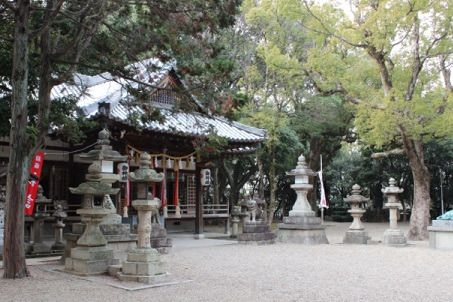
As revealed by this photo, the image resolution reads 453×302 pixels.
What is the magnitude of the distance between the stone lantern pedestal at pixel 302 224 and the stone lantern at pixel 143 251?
808 centimetres

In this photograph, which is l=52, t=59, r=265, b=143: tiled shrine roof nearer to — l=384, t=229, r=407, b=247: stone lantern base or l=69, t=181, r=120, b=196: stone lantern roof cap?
l=69, t=181, r=120, b=196: stone lantern roof cap

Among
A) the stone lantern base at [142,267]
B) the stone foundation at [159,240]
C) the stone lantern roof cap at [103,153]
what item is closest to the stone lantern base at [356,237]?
the stone foundation at [159,240]

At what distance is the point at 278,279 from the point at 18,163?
Answer: 498 centimetres

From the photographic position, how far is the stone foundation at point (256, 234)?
1533 centimetres

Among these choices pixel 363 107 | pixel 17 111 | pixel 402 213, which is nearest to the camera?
pixel 17 111

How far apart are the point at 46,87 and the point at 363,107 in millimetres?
11092

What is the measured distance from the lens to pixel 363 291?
743 centimetres

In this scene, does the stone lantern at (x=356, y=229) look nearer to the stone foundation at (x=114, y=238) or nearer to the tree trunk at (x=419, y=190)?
the tree trunk at (x=419, y=190)

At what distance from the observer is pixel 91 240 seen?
9.12 m

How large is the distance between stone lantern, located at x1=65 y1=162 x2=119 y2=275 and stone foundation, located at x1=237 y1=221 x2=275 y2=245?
6.74 meters

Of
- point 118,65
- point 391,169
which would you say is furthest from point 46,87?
point 391,169

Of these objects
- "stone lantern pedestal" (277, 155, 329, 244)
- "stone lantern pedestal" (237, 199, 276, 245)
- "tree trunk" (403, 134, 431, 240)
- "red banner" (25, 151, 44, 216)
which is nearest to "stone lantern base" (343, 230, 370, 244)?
"stone lantern pedestal" (277, 155, 329, 244)

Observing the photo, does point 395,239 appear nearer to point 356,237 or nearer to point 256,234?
point 356,237

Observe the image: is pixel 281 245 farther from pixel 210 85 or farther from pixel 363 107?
pixel 210 85
